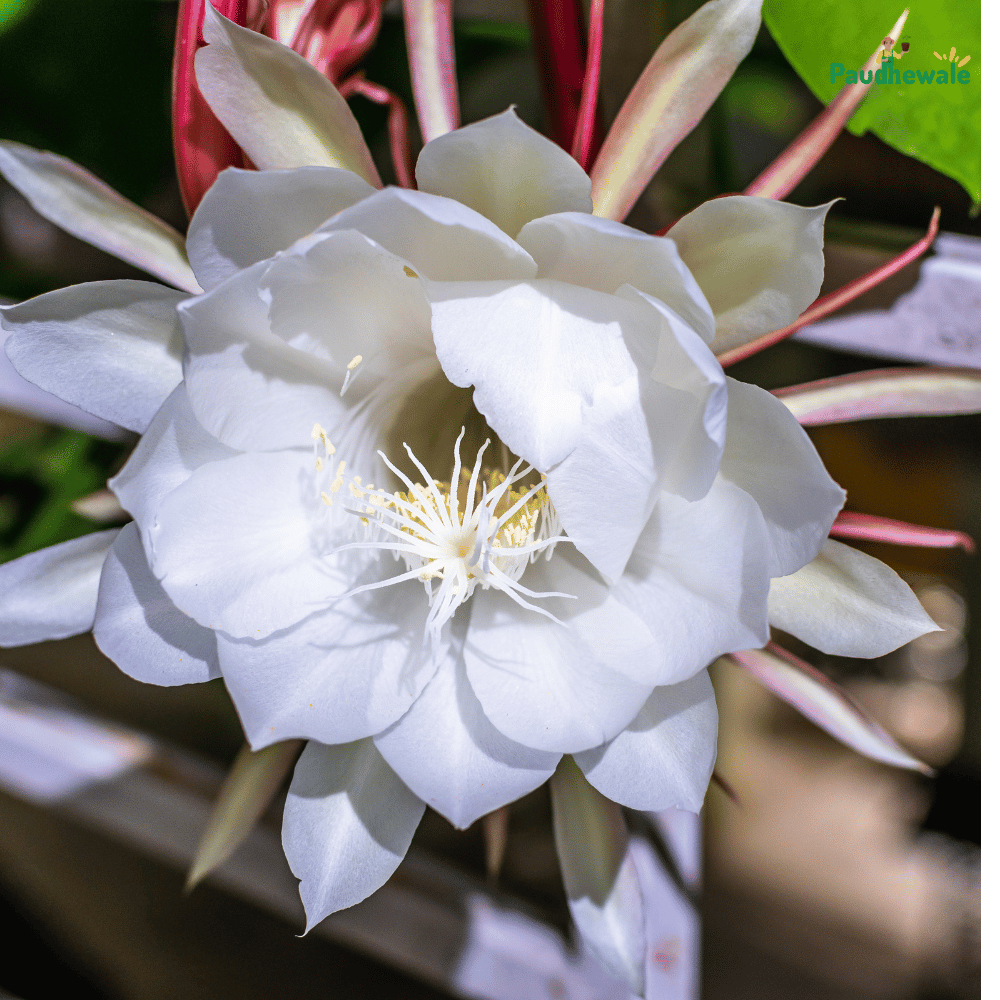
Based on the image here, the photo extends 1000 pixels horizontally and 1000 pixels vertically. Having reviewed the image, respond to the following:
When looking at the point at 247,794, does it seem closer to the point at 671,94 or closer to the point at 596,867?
the point at 596,867

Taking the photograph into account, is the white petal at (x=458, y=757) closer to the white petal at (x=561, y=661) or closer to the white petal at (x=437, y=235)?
the white petal at (x=561, y=661)

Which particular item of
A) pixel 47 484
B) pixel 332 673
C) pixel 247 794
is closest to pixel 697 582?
pixel 332 673

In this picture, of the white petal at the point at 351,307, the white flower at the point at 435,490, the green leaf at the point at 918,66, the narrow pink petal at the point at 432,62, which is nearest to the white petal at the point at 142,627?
the white flower at the point at 435,490

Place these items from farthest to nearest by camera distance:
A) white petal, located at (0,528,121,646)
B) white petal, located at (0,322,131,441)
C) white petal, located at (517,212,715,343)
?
white petal, located at (0,322,131,441) < white petal, located at (0,528,121,646) < white petal, located at (517,212,715,343)

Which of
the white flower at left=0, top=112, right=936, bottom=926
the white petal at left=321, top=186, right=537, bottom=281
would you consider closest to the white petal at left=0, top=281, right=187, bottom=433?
the white flower at left=0, top=112, right=936, bottom=926

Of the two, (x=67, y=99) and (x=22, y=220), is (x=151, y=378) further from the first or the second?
(x=22, y=220)

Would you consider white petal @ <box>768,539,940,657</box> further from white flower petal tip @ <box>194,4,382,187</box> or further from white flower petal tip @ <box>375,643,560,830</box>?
white flower petal tip @ <box>194,4,382,187</box>
